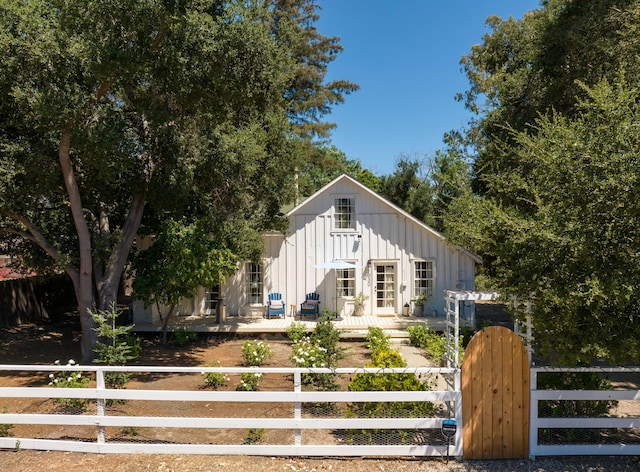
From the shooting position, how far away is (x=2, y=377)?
875 cm

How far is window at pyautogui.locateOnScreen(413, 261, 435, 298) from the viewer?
556 inches

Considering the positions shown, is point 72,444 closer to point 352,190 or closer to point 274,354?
point 274,354

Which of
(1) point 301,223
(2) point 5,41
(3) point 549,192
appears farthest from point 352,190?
(2) point 5,41

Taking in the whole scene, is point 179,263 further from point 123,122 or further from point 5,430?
point 5,430

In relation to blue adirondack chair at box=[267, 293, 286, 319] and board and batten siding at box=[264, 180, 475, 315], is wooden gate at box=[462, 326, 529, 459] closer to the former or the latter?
board and batten siding at box=[264, 180, 475, 315]

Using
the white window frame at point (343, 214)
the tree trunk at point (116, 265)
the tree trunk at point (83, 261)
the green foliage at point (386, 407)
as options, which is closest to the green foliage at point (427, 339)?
the green foliage at point (386, 407)

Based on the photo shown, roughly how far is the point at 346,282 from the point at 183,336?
597 cm

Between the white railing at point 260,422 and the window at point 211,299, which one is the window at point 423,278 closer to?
the window at point 211,299

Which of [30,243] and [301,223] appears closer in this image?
[30,243]

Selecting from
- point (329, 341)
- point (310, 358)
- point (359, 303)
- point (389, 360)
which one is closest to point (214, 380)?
point (310, 358)

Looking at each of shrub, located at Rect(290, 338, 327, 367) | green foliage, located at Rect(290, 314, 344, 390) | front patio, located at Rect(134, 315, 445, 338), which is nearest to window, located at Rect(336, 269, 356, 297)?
front patio, located at Rect(134, 315, 445, 338)

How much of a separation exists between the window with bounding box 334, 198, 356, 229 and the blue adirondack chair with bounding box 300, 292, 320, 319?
2681 mm

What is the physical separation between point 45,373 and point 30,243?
4582mm

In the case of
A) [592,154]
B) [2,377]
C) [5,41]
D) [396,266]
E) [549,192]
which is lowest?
[2,377]
